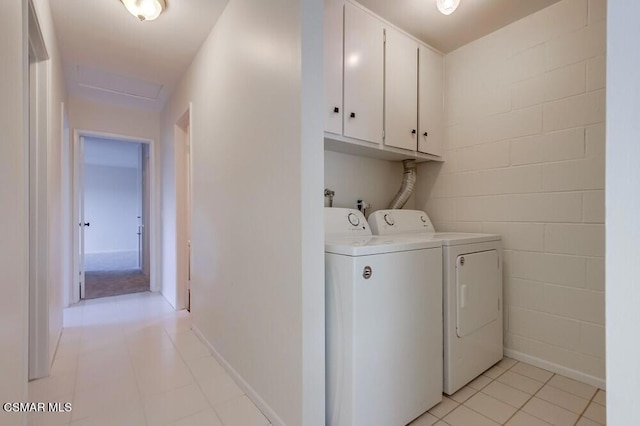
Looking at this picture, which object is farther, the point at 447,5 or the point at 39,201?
the point at 39,201

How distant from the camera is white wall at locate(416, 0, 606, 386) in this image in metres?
1.85

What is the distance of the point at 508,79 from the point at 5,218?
3022 millimetres

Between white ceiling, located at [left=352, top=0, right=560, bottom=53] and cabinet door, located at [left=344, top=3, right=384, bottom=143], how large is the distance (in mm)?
131

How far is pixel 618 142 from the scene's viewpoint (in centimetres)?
48

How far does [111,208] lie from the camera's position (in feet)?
27.6

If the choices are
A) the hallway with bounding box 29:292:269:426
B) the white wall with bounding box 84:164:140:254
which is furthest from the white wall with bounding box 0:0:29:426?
the white wall with bounding box 84:164:140:254

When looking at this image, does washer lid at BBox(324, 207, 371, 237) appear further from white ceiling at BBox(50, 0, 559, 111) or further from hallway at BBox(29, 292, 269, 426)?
white ceiling at BBox(50, 0, 559, 111)

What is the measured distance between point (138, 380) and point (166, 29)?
2532mm

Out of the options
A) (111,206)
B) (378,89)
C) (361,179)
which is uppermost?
(378,89)

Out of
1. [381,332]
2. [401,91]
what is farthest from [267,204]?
[401,91]

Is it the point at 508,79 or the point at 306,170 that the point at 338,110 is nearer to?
the point at 306,170

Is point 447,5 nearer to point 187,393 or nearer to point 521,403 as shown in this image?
point 521,403

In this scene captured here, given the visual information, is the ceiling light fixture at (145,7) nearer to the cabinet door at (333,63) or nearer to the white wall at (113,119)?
the cabinet door at (333,63)

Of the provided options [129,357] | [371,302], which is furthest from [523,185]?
[129,357]
